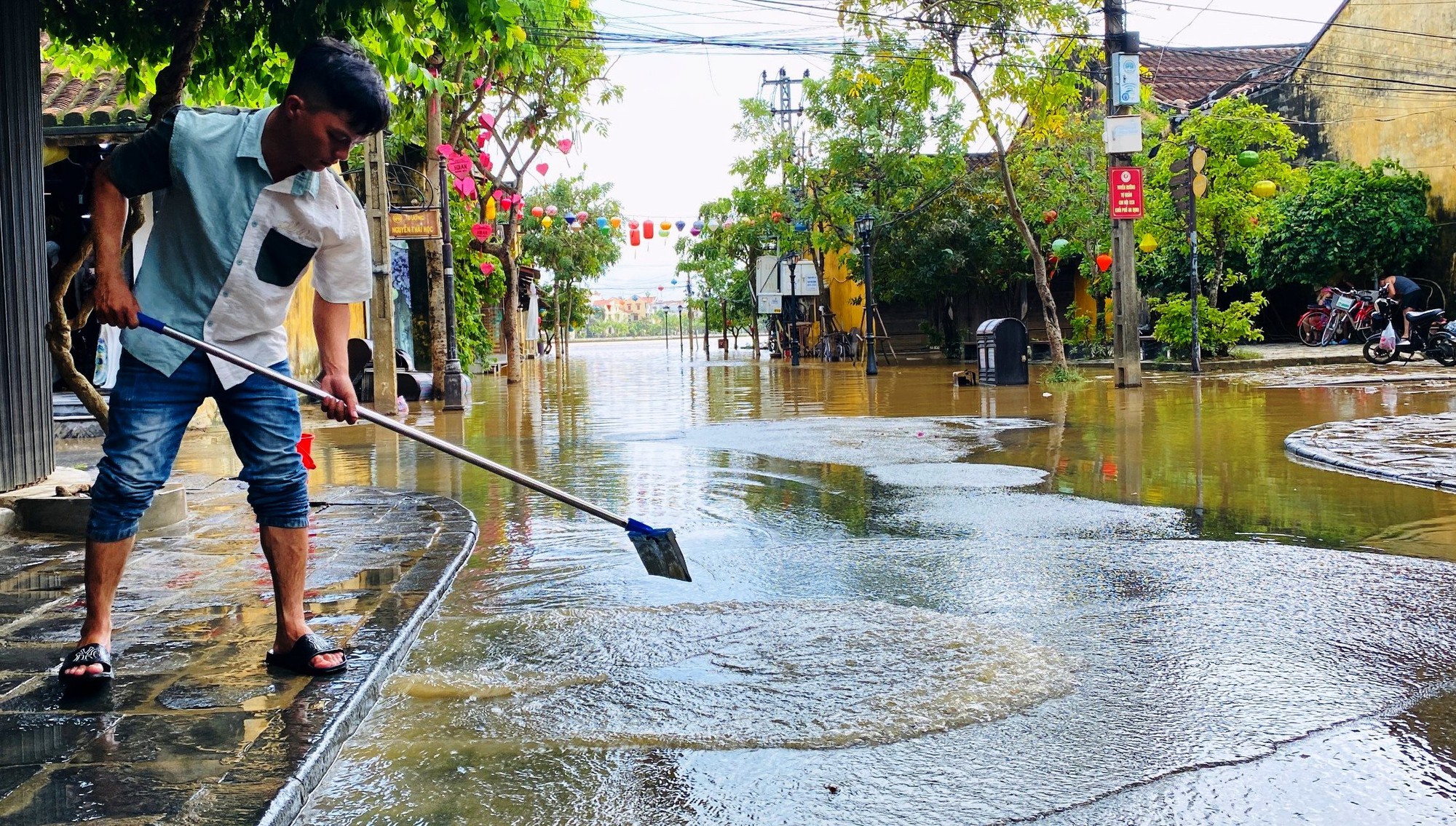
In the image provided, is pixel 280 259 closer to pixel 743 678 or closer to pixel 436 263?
pixel 743 678

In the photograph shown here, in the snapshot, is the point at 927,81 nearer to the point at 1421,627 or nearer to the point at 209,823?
the point at 1421,627

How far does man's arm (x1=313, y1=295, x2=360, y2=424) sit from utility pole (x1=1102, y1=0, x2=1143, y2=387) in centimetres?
1429

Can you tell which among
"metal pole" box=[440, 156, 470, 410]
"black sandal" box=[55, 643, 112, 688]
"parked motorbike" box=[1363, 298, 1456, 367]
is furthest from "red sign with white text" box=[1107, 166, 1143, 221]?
"black sandal" box=[55, 643, 112, 688]

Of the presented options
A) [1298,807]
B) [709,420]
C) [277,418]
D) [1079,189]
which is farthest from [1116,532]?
[1079,189]

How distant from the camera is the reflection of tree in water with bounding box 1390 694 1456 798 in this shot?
2863mm

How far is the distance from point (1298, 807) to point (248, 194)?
10.2 feet

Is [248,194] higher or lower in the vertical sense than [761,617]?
higher

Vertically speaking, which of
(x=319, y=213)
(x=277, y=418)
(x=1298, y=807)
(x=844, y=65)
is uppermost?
(x=844, y=65)

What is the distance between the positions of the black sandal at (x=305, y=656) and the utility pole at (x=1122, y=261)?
572 inches

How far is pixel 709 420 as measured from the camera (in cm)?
1417

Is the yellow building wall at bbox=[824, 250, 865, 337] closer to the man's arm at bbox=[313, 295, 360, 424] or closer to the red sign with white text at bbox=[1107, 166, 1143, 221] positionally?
the red sign with white text at bbox=[1107, 166, 1143, 221]

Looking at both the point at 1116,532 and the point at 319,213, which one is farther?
the point at 1116,532

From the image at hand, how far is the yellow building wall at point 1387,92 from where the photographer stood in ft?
82.9

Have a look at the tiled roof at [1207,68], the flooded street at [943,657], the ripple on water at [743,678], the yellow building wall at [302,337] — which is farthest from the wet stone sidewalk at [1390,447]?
the tiled roof at [1207,68]
